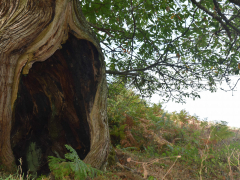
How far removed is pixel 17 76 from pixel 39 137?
6.23 ft

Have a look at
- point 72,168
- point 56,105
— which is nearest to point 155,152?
point 56,105

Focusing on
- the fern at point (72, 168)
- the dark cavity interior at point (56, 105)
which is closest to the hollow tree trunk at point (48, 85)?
the dark cavity interior at point (56, 105)

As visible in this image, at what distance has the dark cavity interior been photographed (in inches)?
132

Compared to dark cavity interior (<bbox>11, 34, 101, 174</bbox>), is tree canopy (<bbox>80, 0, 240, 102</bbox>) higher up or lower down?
higher up

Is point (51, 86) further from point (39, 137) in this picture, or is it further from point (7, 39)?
point (7, 39)

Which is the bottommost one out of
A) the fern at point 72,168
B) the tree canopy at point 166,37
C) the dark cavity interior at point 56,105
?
the fern at point 72,168

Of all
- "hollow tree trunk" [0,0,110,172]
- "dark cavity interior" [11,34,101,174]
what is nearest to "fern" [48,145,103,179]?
"hollow tree trunk" [0,0,110,172]

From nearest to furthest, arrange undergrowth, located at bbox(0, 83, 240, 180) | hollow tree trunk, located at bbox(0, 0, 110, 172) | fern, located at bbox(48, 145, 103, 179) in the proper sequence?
fern, located at bbox(48, 145, 103, 179) → hollow tree trunk, located at bbox(0, 0, 110, 172) → undergrowth, located at bbox(0, 83, 240, 180)

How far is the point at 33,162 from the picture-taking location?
3.64m

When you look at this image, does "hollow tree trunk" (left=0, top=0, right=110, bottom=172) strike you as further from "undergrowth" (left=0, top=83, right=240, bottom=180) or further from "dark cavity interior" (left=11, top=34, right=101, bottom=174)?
"undergrowth" (left=0, top=83, right=240, bottom=180)

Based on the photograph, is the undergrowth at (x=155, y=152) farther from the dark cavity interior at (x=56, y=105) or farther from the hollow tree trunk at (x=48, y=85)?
the hollow tree trunk at (x=48, y=85)

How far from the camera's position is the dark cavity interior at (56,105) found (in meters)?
3.34

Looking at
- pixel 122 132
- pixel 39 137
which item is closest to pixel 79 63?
pixel 39 137

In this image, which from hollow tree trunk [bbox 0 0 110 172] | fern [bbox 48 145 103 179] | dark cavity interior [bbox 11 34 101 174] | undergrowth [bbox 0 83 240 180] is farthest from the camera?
dark cavity interior [bbox 11 34 101 174]
